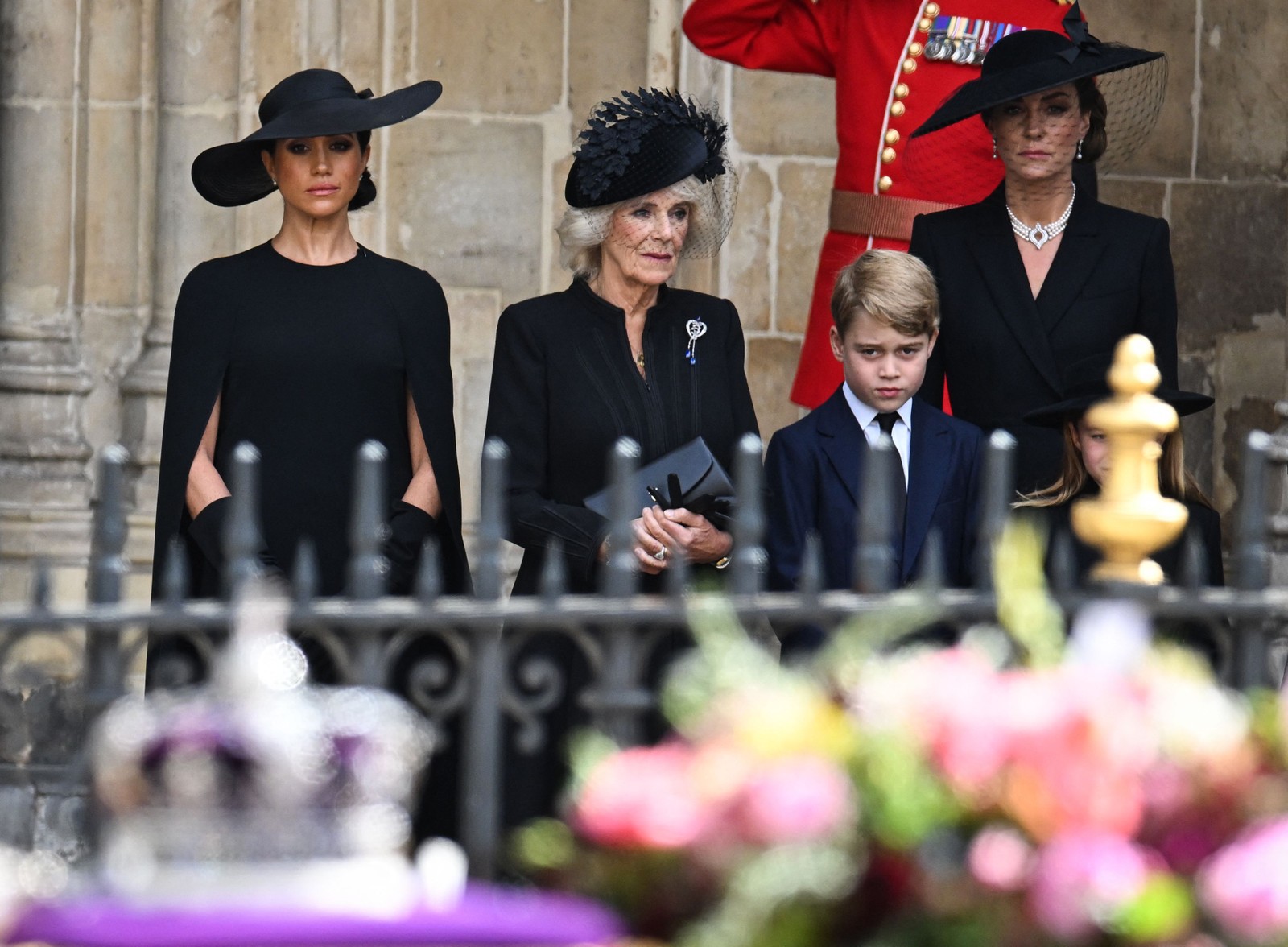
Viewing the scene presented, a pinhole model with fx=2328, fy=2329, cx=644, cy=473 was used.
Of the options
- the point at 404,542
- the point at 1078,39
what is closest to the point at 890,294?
the point at 1078,39

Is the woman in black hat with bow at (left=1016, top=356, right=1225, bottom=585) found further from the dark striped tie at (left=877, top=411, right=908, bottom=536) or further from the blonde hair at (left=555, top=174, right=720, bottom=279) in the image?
the blonde hair at (left=555, top=174, right=720, bottom=279)

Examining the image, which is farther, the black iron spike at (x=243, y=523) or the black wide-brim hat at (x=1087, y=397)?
the black wide-brim hat at (x=1087, y=397)

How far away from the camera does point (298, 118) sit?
14.1 feet

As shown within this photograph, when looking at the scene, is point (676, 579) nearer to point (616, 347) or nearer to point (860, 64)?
point (616, 347)

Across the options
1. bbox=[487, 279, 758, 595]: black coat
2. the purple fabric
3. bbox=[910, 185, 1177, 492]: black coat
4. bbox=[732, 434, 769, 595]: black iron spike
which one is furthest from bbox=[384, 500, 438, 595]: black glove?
the purple fabric

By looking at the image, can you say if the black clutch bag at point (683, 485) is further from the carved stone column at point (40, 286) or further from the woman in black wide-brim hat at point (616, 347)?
the carved stone column at point (40, 286)

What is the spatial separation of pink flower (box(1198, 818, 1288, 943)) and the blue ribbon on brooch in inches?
92.8

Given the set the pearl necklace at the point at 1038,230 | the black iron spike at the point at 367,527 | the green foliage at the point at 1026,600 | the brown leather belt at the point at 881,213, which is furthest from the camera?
the brown leather belt at the point at 881,213

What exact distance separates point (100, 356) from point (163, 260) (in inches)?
11.6

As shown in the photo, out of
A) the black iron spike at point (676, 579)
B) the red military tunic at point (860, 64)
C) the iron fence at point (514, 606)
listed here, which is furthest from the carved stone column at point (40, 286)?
the black iron spike at point (676, 579)

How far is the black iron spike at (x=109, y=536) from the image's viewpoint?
2705 millimetres

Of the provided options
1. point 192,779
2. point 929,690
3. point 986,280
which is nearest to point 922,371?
point 986,280

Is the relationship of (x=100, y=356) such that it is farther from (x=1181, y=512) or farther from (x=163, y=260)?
(x=1181, y=512)

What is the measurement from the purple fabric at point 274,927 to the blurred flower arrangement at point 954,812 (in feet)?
0.42
